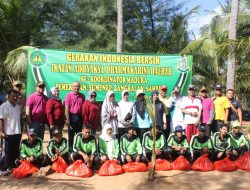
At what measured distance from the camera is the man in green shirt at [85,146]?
24.5 ft

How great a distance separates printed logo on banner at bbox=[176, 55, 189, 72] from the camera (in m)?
9.73

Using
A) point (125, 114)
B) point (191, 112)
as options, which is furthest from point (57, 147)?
point (191, 112)

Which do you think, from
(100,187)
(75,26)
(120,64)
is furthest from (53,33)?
(100,187)

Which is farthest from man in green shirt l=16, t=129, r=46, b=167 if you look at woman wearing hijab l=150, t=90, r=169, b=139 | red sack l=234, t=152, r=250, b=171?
red sack l=234, t=152, r=250, b=171

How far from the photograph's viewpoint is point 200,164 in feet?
24.9

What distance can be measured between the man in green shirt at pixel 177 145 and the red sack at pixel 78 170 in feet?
5.80

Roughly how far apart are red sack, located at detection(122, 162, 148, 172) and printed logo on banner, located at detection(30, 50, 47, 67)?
3170 mm

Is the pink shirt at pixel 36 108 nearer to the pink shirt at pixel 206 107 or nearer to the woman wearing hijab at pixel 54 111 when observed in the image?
the woman wearing hijab at pixel 54 111

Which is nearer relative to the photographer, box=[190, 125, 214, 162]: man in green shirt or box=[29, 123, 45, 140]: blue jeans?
box=[29, 123, 45, 140]: blue jeans

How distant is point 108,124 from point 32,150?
157cm

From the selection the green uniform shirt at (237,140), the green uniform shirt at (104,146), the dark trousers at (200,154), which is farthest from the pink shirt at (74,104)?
the green uniform shirt at (237,140)

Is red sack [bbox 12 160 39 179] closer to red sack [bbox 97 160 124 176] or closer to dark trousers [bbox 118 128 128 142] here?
red sack [bbox 97 160 124 176]

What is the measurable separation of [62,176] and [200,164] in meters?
2.70

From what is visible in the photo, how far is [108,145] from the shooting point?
7.67 m
